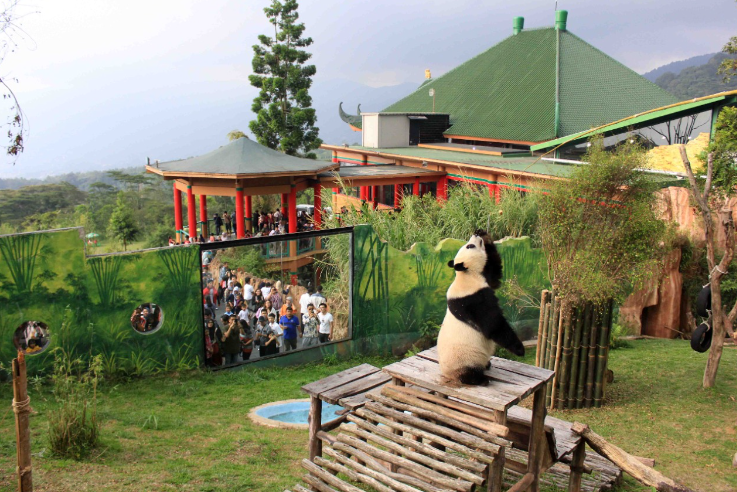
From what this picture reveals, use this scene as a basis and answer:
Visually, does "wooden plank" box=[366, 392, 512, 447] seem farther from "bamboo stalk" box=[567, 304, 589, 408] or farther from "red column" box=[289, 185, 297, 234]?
"red column" box=[289, 185, 297, 234]

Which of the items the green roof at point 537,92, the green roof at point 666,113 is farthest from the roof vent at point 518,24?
the green roof at point 666,113

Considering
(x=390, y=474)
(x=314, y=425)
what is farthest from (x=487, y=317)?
(x=314, y=425)

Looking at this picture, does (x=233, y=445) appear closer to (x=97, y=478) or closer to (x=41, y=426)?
(x=97, y=478)

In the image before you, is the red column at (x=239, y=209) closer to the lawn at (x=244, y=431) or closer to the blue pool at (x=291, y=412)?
the lawn at (x=244, y=431)

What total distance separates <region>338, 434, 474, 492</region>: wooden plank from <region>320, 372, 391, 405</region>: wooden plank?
1.79ft

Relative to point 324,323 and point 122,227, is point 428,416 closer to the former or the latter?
point 324,323

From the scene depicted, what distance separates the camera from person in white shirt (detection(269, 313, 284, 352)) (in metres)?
7.92

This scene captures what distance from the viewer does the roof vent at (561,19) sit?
69.6 ft

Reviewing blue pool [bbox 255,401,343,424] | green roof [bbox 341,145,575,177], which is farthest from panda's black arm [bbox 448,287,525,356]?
green roof [bbox 341,145,575,177]

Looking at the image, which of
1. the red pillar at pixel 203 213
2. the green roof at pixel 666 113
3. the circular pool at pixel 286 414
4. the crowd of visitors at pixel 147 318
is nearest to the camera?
the circular pool at pixel 286 414

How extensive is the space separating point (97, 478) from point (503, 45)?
2240 cm

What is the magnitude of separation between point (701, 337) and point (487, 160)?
10.2 m

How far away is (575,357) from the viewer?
6.51 metres

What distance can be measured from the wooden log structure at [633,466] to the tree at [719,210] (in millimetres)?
2832
